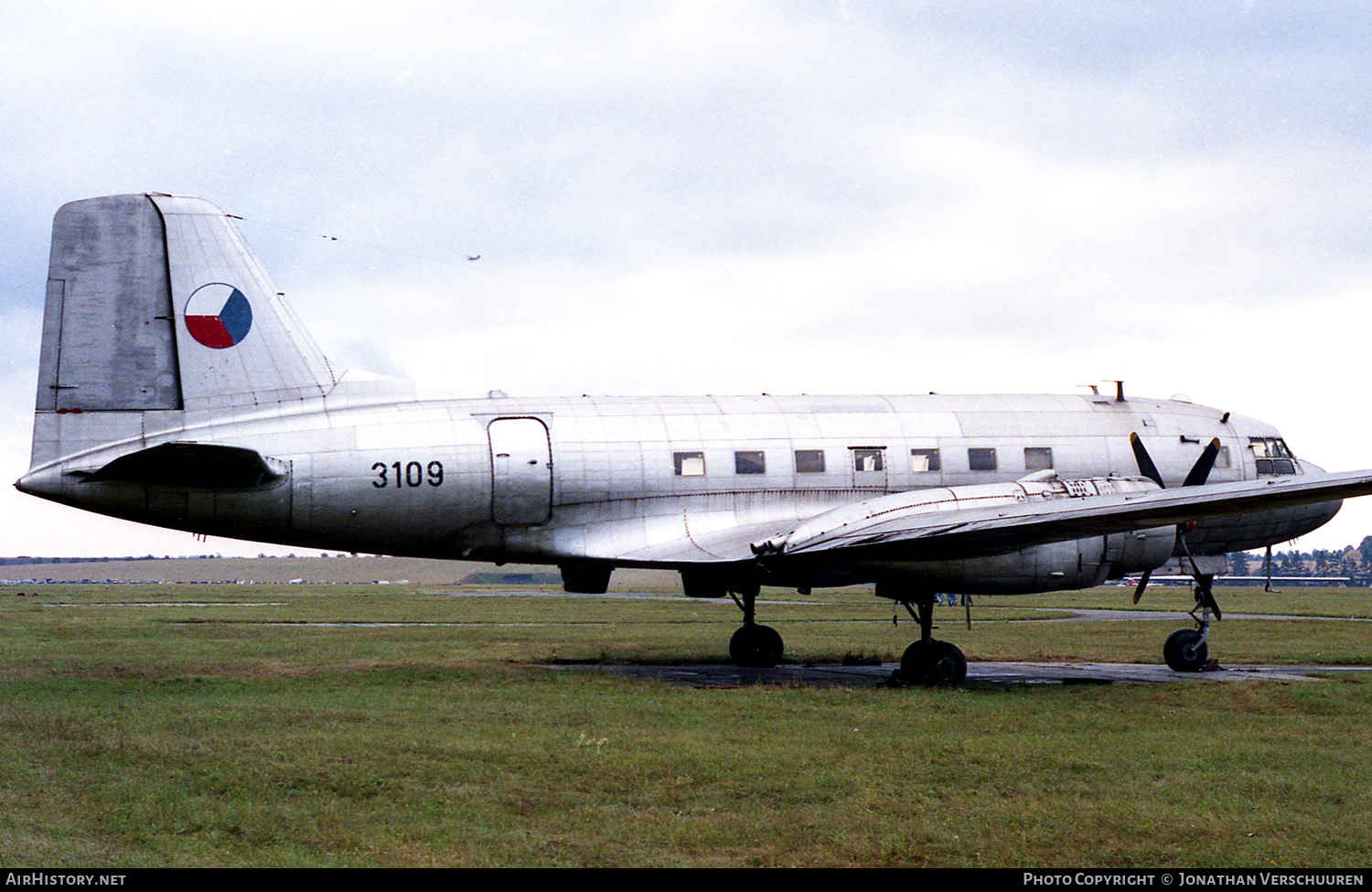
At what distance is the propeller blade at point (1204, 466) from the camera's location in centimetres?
2445

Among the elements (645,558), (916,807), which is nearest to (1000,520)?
(645,558)

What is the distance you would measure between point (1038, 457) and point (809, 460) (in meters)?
5.12

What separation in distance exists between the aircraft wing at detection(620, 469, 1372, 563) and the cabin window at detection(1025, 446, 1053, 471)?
2725mm

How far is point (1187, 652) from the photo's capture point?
80.8 feet

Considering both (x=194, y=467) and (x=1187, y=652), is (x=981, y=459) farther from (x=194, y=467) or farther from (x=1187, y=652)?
(x=194, y=467)

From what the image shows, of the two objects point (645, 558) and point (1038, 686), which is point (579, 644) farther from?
point (1038, 686)

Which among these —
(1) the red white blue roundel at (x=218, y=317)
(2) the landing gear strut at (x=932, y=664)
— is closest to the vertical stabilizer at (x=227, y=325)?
(1) the red white blue roundel at (x=218, y=317)

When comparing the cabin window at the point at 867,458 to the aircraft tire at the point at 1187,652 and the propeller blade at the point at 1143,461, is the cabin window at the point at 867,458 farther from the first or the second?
the aircraft tire at the point at 1187,652

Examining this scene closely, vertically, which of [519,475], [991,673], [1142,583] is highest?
[519,475]

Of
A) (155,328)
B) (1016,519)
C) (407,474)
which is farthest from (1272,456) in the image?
(155,328)

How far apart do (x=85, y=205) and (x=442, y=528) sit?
9.06m

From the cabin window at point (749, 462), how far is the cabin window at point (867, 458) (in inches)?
78.2

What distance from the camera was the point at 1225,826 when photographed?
10953mm

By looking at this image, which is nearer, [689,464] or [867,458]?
[689,464]
